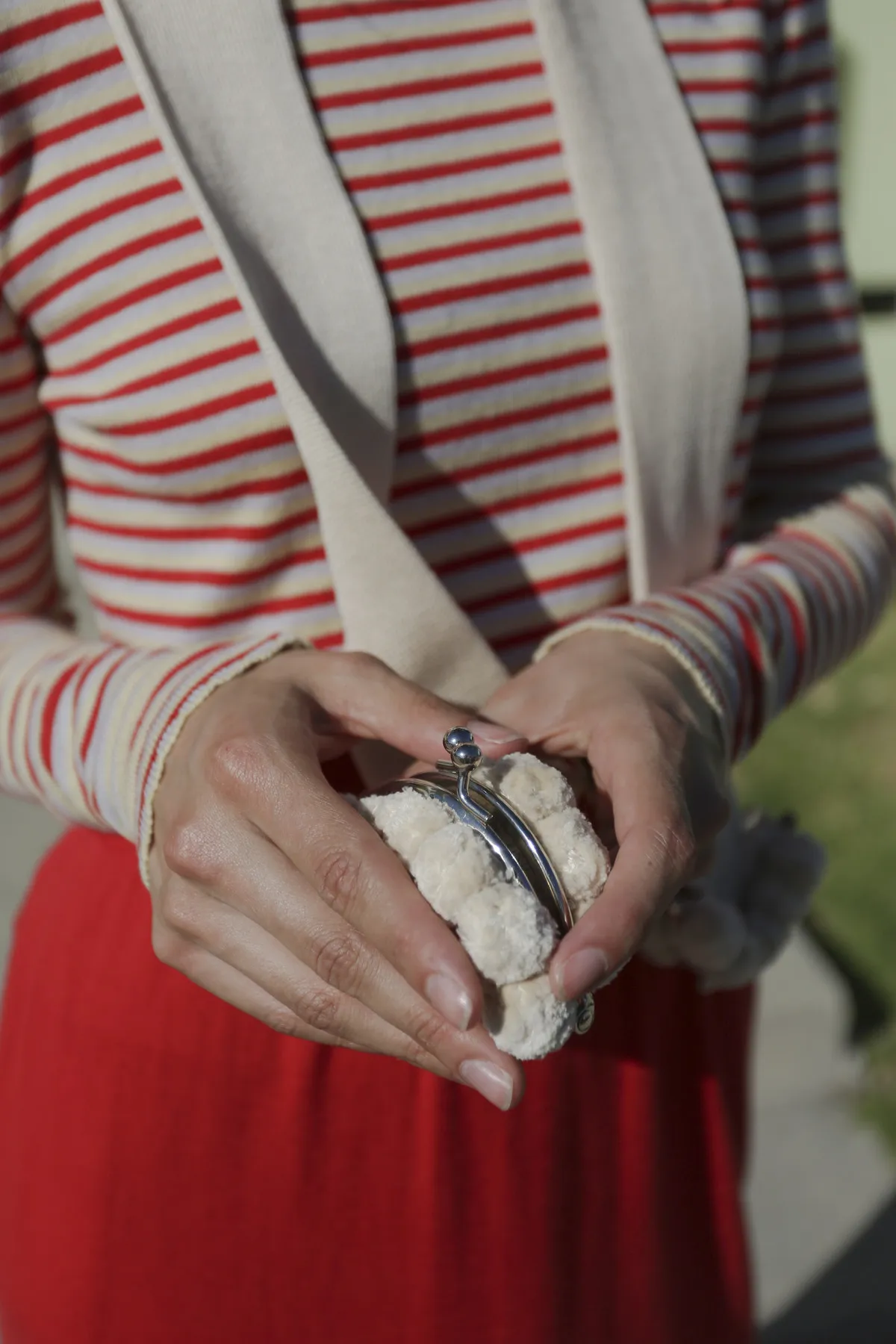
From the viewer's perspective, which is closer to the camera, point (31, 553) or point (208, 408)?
point (208, 408)

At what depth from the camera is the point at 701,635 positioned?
0.88m

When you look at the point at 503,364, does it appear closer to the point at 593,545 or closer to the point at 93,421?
the point at 593,545

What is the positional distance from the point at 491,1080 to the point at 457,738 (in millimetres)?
176

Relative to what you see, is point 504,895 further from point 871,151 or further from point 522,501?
point 871,151

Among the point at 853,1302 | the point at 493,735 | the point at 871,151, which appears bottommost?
the point at 853,1302

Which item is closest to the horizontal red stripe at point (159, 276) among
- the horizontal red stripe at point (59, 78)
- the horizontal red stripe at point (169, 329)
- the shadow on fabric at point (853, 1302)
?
the horizontal red stripe at point (169, 329)

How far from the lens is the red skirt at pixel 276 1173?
90 cm

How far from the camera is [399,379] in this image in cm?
89

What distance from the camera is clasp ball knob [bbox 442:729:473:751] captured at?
0.68 metres

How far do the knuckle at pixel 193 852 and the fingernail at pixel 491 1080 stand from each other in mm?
176

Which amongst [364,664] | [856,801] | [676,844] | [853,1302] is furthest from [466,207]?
[856,801]

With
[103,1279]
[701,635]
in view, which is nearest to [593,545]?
[701,635]

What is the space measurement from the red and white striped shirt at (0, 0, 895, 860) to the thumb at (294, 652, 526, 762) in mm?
65

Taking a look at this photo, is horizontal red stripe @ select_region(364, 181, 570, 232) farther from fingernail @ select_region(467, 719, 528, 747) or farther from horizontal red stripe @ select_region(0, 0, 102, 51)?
fingernail @ select_region(467, 719, 528, 747)
